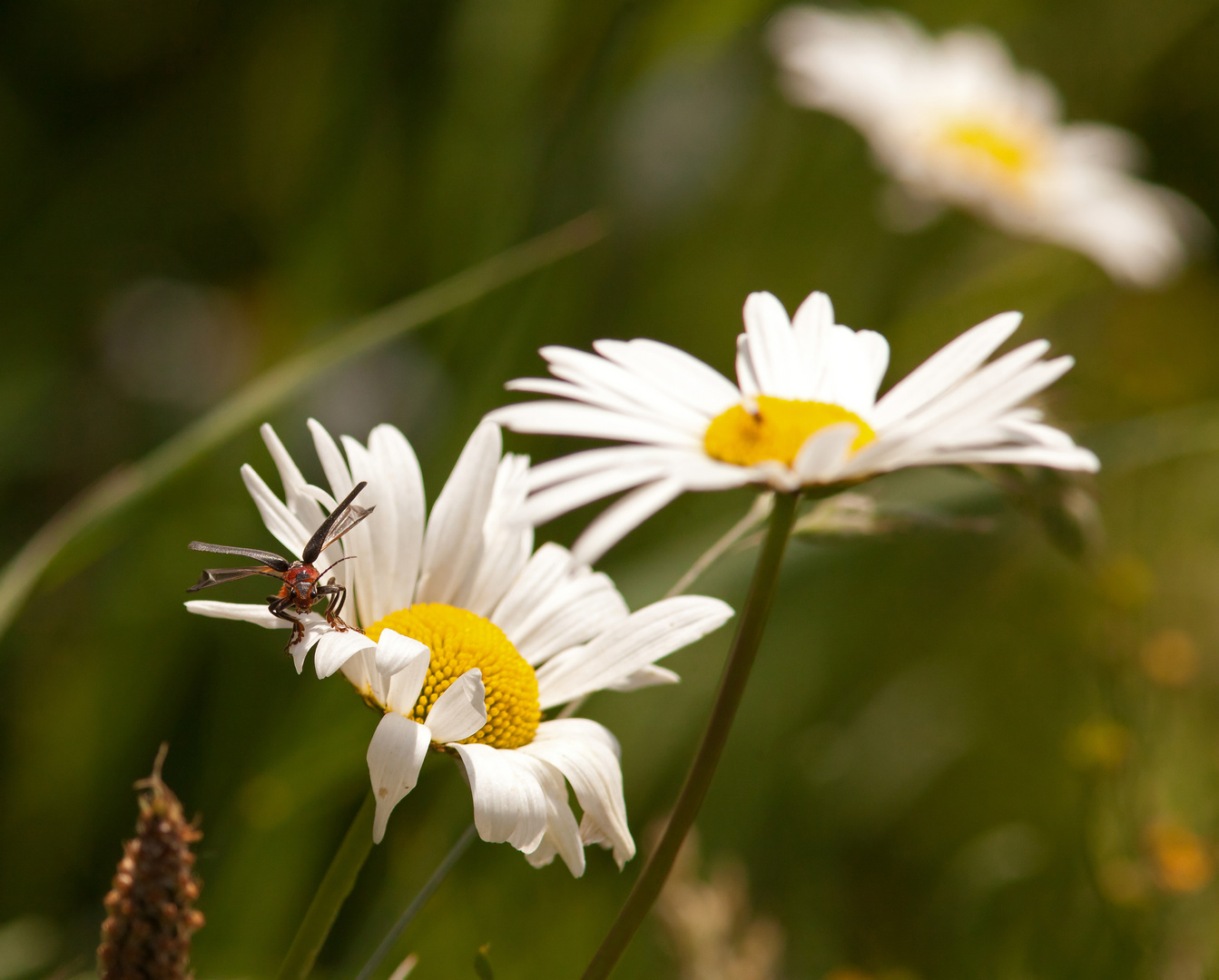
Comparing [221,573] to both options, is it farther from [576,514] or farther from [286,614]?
[576,514]

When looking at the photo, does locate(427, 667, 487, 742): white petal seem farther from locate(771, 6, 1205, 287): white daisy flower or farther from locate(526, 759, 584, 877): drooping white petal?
locate(771, 6, 1205, 287): white daisy flower

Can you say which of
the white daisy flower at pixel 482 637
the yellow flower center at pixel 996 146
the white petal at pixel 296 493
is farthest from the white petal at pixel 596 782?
the yellow flower center at pixel 996 146

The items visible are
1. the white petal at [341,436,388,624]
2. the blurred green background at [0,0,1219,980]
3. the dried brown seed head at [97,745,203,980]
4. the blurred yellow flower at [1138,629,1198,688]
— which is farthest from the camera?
the blurred green background at [0,0,1219,980]

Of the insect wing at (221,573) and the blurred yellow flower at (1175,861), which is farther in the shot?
the blurred yellow flower at (1175,861)

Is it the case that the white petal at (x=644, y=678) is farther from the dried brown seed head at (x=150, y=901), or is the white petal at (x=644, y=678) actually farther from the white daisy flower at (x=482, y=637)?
the dried brown seed head at (x=150, y=901)

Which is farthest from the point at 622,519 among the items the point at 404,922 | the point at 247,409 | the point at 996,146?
the point at 996,146

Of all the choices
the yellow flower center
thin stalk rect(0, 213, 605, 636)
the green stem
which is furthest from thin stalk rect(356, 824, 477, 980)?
the yellow flower center
